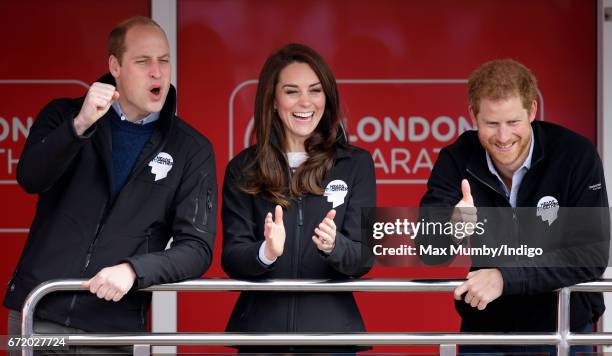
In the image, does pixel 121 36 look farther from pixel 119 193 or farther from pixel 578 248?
pixel 578 248

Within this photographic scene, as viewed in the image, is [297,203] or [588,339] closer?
[588,339]

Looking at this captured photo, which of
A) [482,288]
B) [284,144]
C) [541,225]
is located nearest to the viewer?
[482,288]

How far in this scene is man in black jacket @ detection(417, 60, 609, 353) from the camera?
10.6 ft

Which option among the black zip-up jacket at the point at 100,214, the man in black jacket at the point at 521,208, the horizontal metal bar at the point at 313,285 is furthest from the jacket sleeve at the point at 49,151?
the man in black jacket at the point at 521,208

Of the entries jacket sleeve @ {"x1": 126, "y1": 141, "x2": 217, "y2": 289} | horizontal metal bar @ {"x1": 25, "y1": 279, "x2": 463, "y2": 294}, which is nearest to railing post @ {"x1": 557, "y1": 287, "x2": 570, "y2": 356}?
horizontal metal bar @ {"x1": 25, "y1": 279, "x2": 463, "y2": 294}

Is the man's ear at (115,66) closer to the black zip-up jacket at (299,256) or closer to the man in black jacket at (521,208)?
the black zip-up jacket at (299,256)

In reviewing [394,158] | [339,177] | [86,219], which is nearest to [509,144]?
[339,177]

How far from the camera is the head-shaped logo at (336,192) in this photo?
3426mm

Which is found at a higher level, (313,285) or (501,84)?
(501,84)

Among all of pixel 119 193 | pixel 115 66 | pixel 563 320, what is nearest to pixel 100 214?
pixel 119 193

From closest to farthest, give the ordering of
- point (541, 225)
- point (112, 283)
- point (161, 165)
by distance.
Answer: point (112, 283)
point (541, 225)
point (161, 165)

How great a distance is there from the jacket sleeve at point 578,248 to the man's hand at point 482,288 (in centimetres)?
2

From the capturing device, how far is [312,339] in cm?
322

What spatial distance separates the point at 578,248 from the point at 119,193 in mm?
1508
